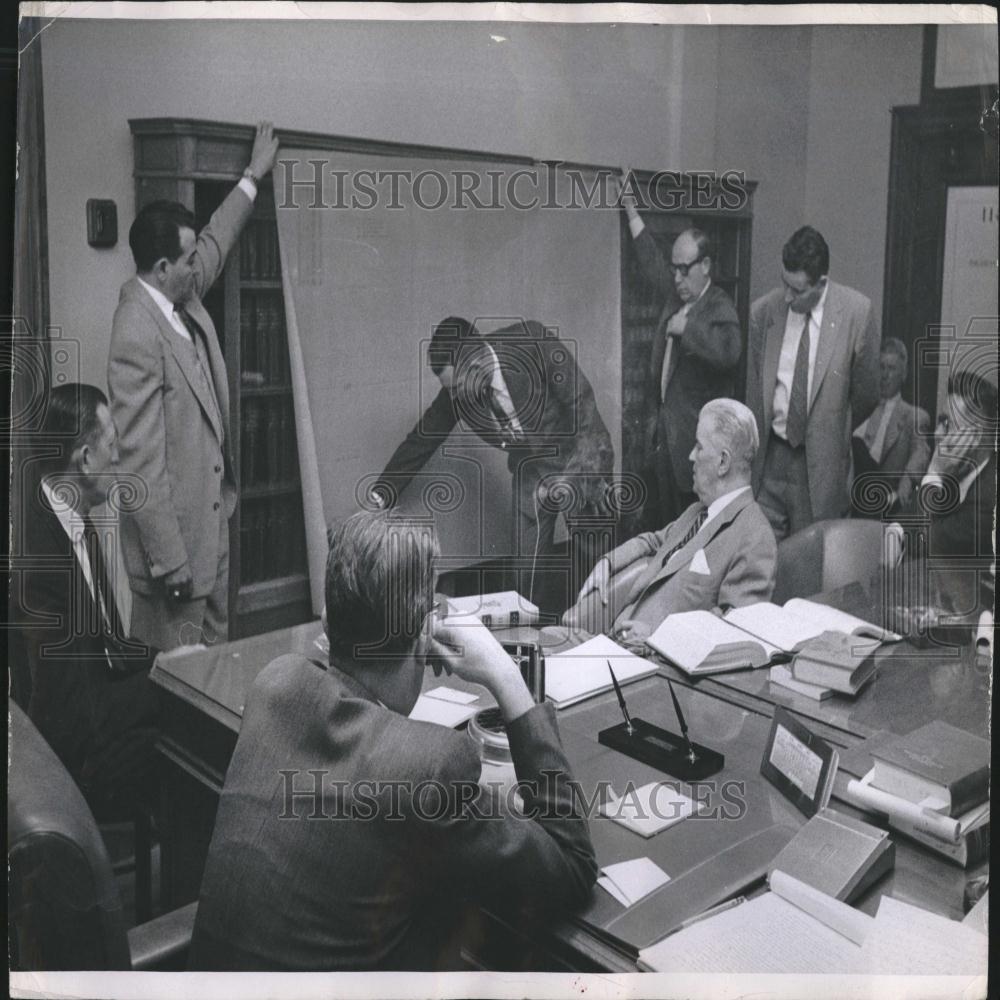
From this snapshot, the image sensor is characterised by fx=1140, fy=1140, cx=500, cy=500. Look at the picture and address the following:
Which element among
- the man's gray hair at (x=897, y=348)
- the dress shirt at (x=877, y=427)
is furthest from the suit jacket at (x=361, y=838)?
the man's gray hair at (x=897, y=348)

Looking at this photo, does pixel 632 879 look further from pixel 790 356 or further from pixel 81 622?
pixel 81 622

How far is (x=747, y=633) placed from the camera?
98.5 inches

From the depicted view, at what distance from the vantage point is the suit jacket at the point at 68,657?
2.46 metres

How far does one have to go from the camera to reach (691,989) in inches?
92.7

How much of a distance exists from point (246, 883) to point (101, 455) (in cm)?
94

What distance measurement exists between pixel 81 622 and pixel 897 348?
186 centimetres

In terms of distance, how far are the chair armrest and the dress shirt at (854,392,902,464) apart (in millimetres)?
1693

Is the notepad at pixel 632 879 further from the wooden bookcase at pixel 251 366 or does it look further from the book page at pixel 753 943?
the wooden bookcase at pixel 251 366

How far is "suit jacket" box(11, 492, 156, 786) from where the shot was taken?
2465 mm

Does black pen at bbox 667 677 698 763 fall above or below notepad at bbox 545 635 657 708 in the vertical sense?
below

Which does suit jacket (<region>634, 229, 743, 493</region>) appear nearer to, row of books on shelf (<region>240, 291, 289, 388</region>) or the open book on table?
the open book on table

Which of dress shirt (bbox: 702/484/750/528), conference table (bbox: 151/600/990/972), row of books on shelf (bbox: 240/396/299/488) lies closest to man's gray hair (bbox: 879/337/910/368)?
dress shirt (bbox: 702/484/750/528)

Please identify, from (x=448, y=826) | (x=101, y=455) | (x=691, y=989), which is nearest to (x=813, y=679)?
(x=691, y=989)

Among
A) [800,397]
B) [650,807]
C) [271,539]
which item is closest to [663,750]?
[650,807]
